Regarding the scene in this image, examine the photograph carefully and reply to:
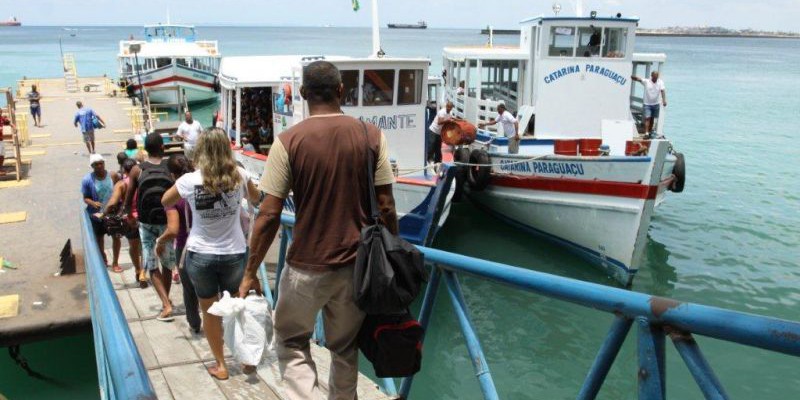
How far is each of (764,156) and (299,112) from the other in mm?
18722

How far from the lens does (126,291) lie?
21.2 feet

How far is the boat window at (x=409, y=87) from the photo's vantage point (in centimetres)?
1027

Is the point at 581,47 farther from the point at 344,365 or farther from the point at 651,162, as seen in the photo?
the point at 344,365

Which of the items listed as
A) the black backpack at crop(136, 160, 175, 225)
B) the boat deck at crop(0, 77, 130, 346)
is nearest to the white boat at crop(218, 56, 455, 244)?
the boat deck at crop(0, 77, 130, 346)

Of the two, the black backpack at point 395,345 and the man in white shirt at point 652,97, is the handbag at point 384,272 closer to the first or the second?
the black backpack at point 395,345

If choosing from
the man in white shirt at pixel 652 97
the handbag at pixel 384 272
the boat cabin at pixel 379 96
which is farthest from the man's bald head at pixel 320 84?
the man in white shirt at pixel 652 97

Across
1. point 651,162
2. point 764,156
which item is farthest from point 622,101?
point 764,156

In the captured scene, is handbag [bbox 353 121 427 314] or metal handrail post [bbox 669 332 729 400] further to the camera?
handbag [bbox 353 121 427 314]

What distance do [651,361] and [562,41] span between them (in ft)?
37.4

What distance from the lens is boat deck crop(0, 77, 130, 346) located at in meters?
7.02

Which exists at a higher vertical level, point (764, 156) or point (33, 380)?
point (764, 156)

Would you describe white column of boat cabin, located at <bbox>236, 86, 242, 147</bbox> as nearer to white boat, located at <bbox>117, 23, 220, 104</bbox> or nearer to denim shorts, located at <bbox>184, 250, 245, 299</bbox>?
denim shorts, located at <bbox>184, 250, 245, 299</bbox>

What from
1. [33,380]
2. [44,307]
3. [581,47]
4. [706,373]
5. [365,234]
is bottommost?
[33,380]

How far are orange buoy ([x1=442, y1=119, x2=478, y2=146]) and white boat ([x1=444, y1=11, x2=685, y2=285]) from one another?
2.55ft
